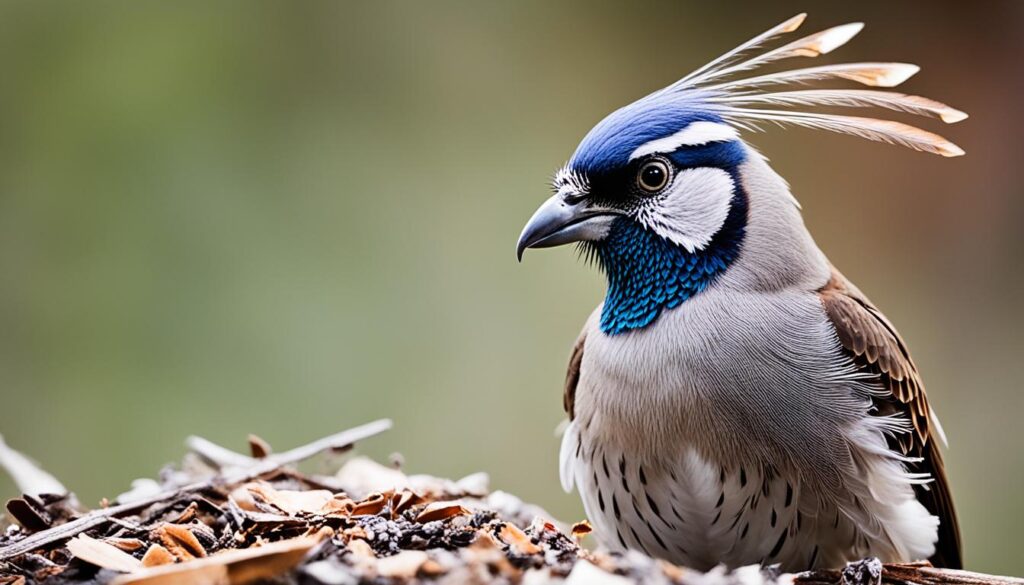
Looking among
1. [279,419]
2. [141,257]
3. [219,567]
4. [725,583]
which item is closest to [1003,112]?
[279,419]

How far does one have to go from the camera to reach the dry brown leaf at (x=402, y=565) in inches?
85.8

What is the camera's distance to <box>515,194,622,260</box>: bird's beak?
340 centimetres

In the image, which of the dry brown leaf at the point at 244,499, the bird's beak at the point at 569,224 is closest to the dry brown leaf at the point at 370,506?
the dry brown leaf at the point at 244,499

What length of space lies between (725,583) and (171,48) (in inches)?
213

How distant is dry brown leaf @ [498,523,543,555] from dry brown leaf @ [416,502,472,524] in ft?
0.52

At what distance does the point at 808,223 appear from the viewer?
23.6 ft

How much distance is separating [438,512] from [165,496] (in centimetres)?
86

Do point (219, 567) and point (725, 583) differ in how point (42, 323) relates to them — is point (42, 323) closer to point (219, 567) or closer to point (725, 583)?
point (219, 567)

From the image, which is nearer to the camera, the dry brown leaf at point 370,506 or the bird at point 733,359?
the dry brown leaf at point 370,506

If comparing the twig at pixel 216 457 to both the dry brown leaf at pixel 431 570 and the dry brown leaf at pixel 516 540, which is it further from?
the dry brown leaf at pixel 431 570

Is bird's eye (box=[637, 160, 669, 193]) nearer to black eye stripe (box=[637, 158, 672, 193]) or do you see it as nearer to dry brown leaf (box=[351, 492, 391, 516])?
black eye stripe (box=[637, 158, 672, 193])

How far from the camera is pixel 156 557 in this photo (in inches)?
99.6

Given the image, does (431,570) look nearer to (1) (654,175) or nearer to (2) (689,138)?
(1) (654,175)

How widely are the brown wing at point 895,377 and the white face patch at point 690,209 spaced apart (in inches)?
16.2
